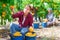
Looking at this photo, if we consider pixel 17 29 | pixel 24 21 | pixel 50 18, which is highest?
pixel 24 21

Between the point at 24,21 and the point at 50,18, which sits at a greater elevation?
the point at 24,21

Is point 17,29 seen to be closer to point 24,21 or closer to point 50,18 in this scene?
point 24,21

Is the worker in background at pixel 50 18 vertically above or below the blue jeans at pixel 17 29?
below

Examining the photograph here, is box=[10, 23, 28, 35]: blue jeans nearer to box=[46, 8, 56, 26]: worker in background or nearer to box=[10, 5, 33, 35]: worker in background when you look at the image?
box=[10, 5, 33, 35]: worker in background

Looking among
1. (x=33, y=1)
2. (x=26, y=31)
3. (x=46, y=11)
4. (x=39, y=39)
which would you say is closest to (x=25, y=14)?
(x=26, y=31)

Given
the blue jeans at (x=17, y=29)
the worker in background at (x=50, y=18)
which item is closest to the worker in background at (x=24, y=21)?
the blue jeans at (x=17, y=29)

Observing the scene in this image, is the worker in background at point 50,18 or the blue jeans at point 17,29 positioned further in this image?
the worker in background at point 50,18

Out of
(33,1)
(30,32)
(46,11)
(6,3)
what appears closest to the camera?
(30,32)

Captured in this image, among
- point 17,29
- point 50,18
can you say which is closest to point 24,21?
point 17,29

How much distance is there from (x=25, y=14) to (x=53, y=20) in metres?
3.57

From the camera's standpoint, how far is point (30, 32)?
526cm

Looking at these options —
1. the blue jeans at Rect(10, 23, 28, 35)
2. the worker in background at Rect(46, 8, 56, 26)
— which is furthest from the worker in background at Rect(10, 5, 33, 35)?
the worker in background at Rect(46, 8, 56, 26)

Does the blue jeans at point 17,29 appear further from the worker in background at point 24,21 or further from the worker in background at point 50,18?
the worker in background at point 50,18

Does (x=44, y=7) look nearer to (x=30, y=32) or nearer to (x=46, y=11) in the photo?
(x=46, y=11)
